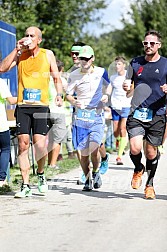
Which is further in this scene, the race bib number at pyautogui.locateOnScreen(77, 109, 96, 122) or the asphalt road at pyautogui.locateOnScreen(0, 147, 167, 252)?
the race bib number at pyautogui.locateOnScreen(77, 109, 96, 122)

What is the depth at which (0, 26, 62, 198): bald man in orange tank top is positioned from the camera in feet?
29.5

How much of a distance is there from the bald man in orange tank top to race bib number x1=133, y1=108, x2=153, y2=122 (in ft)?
3.42

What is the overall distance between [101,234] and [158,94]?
271 centimetres

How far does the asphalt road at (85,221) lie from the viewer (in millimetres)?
6043

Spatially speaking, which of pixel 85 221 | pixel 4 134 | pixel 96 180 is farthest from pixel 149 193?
pixel 4 134

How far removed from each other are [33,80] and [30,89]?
0.41ft

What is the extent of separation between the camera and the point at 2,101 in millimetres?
9805

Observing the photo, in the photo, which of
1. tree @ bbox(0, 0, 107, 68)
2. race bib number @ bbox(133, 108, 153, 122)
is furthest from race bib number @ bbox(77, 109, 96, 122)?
tree @ bbox(0, 0, 107, 68)

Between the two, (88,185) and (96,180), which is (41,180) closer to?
(88,185)

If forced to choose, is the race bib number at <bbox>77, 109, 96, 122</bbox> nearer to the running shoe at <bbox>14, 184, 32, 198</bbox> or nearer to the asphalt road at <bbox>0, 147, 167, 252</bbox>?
the asphalt road at <bbox>0, 147, 167, 252</bbox>

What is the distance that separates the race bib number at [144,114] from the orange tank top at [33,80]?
1191 millimetres

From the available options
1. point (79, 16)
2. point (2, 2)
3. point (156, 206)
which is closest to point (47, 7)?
point (79, 16)

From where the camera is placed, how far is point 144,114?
8.79 meters

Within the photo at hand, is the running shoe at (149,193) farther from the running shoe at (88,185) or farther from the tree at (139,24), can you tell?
the tree at (139,24)
